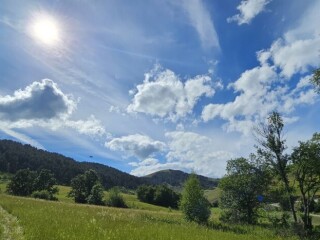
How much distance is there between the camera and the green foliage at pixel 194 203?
142 feet

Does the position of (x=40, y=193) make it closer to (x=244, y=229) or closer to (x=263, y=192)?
(x=263, y=192)

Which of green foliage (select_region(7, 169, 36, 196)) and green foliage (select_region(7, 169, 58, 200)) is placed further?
green foliage (select_region(7, 169, 36, 196))

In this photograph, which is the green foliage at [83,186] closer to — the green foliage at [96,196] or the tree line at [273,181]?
the green foliage at [96,196]

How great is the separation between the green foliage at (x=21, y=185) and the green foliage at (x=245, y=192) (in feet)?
275

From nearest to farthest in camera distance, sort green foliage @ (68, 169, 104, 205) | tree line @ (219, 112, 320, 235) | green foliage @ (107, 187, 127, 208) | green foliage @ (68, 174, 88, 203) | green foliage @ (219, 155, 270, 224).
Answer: tree line @ (219, 112, 320, 235)
green foliage @ (219, 155, 270, 224)
green foliage @ (107, 187, 127, 208)
green foliage @ (68, 169, 104, 205)
green foliage @ (68, 174, 88, 203)

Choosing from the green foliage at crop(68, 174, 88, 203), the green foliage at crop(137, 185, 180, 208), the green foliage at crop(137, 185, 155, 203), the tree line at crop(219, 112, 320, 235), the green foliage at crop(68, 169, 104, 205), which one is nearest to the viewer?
the tree line at crop(219, 112, 320, 235)

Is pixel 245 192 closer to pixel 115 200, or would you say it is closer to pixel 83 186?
pixel 115 200

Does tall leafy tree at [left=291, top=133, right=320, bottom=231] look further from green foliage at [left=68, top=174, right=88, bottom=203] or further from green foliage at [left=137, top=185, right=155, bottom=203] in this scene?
green foliage at [left=137, top=185, right=155, bottom=203]

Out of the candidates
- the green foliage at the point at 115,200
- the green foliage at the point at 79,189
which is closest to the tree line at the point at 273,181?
the green foliage at the point at 115,200

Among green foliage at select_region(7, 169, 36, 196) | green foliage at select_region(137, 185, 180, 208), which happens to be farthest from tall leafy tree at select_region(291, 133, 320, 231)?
green foliage at select_region(137, 185, 180, 208)

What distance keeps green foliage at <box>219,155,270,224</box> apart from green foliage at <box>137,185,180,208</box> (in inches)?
3734

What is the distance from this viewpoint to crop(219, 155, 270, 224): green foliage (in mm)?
58281

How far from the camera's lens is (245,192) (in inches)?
2327

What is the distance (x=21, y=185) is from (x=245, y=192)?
89296 millimetres
